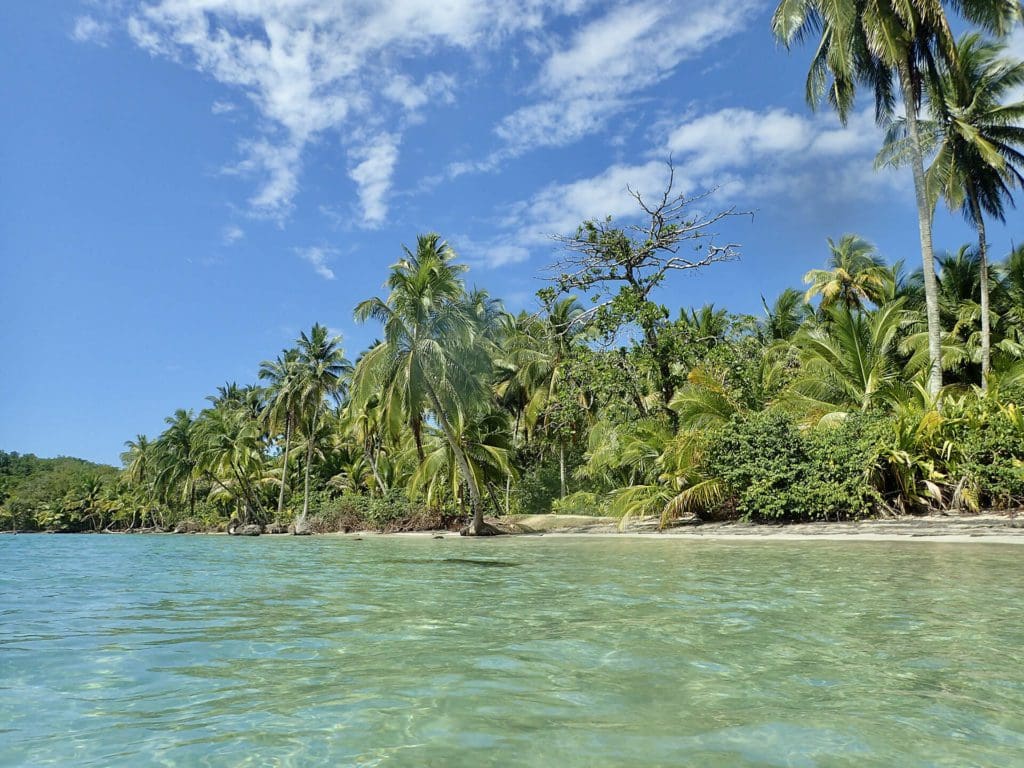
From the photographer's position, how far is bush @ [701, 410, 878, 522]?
46.5 feet

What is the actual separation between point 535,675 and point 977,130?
968 inches

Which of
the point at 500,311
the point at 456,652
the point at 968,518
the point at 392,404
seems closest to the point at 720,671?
the point at 456,652

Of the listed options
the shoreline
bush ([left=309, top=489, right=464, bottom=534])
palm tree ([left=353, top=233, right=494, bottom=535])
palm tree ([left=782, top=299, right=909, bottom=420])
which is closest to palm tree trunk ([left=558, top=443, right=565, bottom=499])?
bush ([left=309, top=489, right=464, bottom=534])

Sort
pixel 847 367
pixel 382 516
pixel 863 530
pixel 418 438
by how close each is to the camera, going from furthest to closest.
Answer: pixel 382 516, pixel 418 438, pixel 847 367, pixel 863 530

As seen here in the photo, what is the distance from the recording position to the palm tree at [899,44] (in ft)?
53.6

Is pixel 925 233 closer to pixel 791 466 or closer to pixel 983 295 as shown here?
pixel 983 295

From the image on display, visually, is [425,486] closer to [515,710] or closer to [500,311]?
[500,311]

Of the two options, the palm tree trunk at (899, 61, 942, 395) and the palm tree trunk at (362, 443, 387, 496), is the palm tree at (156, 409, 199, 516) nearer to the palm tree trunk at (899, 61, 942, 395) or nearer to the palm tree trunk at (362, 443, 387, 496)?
the palm tree trunk at (362, 443, 387, 496)

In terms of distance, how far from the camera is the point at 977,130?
2048cm

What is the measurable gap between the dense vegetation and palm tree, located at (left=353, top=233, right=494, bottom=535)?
80 mm

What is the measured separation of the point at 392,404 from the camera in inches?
882

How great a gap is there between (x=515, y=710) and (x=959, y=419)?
1403 centimetres

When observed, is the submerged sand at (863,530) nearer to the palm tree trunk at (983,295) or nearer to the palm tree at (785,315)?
the palm tree trunk at (983,295)

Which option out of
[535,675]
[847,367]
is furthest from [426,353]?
[535,675]
